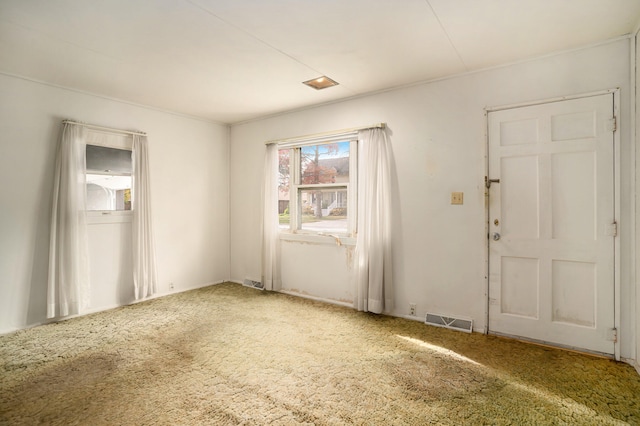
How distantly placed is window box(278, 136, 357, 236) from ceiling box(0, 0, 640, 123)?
0.95 metres

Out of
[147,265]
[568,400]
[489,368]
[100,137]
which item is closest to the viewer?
[568,400]

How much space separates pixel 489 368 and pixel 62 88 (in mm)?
5224

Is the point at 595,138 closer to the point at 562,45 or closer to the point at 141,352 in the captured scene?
the point at 562,45

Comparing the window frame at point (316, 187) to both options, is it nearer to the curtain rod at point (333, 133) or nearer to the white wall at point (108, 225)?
the curtain rod at point (333, 133)

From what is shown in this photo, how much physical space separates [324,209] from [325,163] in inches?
25.7

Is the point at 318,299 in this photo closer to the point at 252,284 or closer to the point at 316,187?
the point at 252,284

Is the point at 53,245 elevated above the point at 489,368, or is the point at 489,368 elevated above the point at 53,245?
the point at 53,245

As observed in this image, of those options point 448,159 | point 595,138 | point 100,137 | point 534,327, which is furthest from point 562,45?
point 100,137

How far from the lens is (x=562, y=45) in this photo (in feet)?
8.87

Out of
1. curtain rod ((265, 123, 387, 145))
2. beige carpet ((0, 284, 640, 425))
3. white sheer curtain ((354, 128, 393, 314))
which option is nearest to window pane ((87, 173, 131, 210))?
beige carpet ((0, 284, 640, 425))

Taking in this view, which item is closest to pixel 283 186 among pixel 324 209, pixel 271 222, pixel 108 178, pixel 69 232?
pixel 271 222

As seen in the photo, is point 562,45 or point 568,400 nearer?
point 568,400

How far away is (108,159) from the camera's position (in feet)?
13.2

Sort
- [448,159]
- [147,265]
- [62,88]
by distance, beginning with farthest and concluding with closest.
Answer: [147,265] < [62,88] < [448,159]
